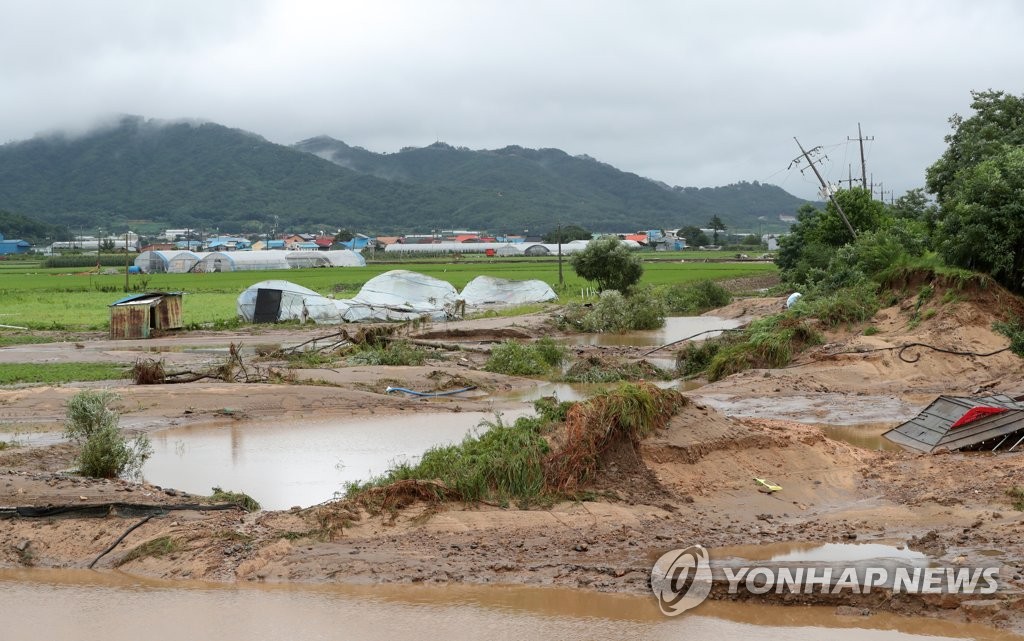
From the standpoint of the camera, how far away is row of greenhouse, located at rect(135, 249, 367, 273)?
315 ft

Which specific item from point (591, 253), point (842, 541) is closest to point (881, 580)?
point (842, 541)

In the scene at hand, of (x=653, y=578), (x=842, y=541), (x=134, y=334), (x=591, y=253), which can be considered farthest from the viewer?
(x=591, y=253)

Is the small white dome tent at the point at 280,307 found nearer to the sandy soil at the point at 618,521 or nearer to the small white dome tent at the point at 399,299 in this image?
the small white dome tent at the point at 399,299

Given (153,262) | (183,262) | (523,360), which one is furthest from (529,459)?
(153,262)

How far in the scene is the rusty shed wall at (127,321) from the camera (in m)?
32.6

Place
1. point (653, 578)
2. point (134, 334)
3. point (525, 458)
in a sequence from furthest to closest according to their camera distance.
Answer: point (134, 334) < point (525, 458) < point (653, 578)

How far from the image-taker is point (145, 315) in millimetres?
33156

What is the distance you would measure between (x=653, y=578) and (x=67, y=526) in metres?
6.12

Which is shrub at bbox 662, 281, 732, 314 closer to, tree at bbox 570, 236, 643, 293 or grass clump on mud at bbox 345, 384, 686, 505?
tree at bbox 570, 236, 643, 293

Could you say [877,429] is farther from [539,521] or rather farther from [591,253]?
[591,253]

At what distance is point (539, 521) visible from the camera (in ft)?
34.0

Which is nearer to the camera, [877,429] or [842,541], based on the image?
[842,541]

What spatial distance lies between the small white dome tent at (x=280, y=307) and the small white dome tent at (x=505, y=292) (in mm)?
11523

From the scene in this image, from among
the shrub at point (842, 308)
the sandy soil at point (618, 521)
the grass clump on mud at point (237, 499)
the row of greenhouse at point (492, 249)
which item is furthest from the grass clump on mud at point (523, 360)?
the row of greenhouse at point (492, 249)
